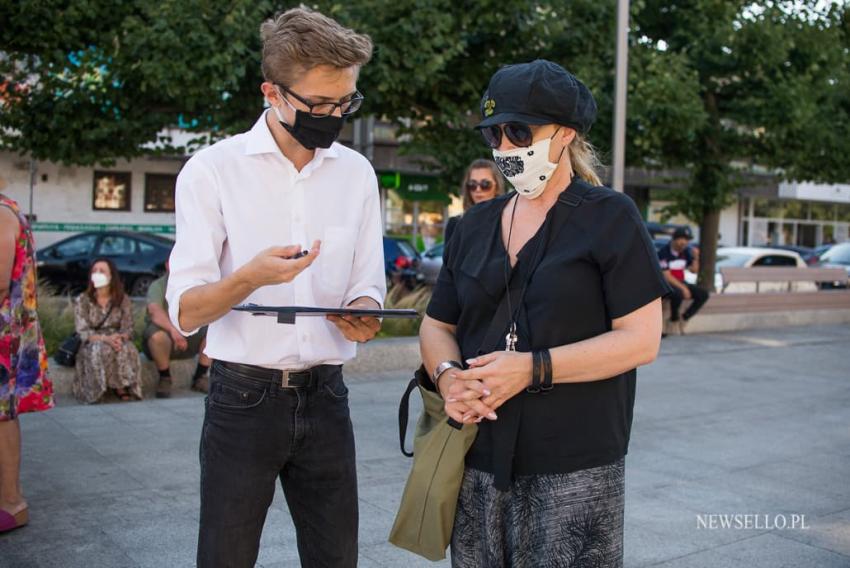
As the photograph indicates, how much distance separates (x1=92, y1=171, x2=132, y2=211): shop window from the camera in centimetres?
2839

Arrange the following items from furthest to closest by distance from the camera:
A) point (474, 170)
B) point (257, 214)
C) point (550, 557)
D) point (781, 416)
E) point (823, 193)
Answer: point (823, 193), point (781, 416), point (474, 170), point (257, 214), point (550, 557)

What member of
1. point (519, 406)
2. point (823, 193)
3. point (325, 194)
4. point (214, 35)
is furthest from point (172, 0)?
point (823, 193)

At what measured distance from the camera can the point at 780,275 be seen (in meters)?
17.2

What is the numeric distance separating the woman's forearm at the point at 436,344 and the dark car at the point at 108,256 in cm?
1734

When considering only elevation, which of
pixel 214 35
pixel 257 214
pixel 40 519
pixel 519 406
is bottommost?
pixel 40 519

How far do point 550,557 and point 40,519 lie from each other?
11.5ft

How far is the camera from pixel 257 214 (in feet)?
9.12

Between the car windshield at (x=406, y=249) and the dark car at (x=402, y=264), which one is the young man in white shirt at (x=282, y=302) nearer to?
the dark car at (x=402, y=264)

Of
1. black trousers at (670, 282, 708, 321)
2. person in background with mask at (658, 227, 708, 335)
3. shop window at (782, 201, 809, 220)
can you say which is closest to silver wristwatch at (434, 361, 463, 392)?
person in background with mask at (658, 227, 708, 335)

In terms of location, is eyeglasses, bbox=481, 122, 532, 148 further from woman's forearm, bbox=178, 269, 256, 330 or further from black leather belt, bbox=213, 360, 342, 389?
black leather belt, bbox=213, 360, 342, 389

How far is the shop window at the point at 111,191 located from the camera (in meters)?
28.4

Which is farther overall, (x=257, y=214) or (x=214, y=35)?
(x=214, y=35)

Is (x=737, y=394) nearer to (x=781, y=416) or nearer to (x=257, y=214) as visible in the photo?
(x=781, y=416)

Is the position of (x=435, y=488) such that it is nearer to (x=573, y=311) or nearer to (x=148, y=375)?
(x=573, y=311)
